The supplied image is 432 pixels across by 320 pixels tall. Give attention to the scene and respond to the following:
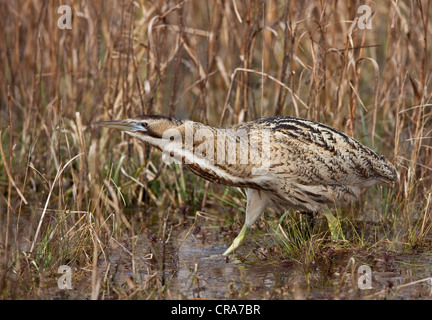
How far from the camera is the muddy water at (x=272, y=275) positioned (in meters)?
3.25

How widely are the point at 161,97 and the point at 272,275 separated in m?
1.98

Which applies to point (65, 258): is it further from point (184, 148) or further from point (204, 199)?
point (204, 199)

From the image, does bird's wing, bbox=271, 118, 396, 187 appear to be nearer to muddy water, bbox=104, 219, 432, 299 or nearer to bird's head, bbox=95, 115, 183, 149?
muddy water, bbox=104, 219, 432, 299

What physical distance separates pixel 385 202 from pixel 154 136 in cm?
159

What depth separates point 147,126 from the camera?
3535 mm

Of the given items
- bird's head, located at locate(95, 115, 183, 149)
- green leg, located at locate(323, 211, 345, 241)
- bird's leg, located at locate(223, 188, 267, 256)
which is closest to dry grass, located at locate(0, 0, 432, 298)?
green leg, located at locate(323, 211, 345, 241)

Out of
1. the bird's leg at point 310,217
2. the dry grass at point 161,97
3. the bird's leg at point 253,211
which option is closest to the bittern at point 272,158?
the bird's leg at point 253,211

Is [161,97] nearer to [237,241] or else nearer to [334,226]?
[237,241]


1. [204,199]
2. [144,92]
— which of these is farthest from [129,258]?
[144,92]

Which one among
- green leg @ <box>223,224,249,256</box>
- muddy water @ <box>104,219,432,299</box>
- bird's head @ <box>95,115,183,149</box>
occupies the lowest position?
muddy water @ <box>104,219,432,299</box>

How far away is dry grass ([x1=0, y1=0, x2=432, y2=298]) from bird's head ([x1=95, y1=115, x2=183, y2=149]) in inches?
17.6

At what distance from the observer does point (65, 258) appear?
11.5 ft

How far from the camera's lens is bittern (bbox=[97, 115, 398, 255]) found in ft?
11.9

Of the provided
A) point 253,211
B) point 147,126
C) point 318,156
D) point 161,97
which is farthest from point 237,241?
point 161,97
